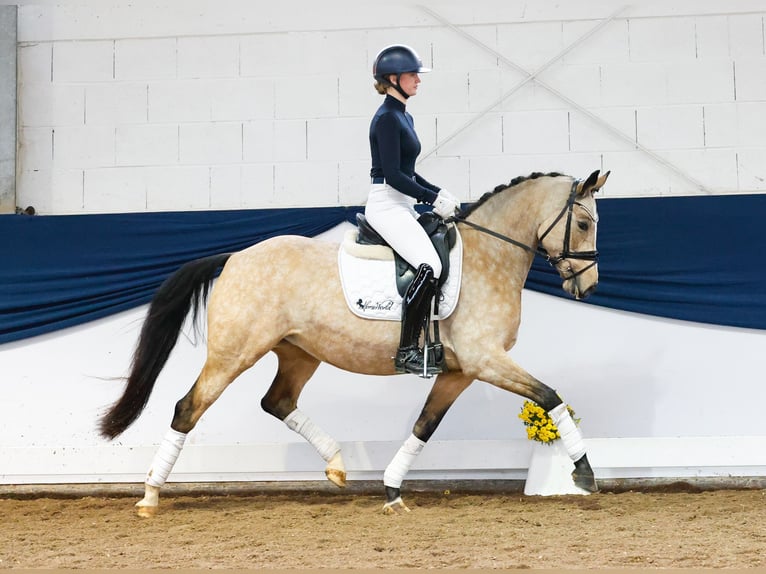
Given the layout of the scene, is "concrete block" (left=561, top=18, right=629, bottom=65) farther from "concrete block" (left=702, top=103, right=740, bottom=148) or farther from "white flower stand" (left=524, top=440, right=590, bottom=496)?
"white flower stand" (left=524, top=440, right=590, bottom=496)

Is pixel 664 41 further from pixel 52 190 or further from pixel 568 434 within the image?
pixel 52 190

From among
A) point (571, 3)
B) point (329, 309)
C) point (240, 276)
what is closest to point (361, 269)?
point (329, 309)

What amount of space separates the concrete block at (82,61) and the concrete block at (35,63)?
0.05 m

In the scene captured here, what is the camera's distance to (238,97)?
21.1ft

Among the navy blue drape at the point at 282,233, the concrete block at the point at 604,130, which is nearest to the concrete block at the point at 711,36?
the concrete block at the point at 604,130

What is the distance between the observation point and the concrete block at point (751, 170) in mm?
6164

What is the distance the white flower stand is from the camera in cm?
526

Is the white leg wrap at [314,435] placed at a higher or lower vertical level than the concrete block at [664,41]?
lower

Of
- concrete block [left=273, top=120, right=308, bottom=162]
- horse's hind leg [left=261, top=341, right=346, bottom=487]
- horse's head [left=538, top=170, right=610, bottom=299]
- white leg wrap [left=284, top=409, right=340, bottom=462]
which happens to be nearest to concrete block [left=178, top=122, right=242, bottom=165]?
concrete block [left=273, top=120, right=308, bottom=162]

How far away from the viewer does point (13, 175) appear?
6379mm

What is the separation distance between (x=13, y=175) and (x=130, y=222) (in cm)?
93

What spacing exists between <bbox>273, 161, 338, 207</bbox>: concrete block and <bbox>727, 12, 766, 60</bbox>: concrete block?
2.85 m

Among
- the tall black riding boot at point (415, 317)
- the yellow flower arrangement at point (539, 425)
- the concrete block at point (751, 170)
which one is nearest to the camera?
the tall black riding boot at point (415, 317)

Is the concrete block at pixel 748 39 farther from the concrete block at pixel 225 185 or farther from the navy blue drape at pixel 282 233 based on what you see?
the concrete block at pixel 225 185
